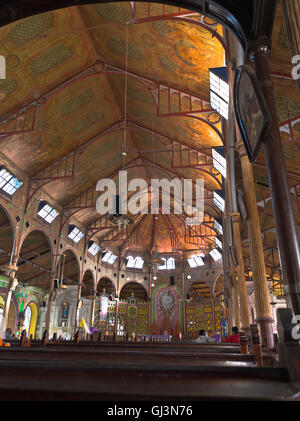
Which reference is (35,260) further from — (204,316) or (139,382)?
(139,382)

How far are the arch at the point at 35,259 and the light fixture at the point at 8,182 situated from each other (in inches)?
125

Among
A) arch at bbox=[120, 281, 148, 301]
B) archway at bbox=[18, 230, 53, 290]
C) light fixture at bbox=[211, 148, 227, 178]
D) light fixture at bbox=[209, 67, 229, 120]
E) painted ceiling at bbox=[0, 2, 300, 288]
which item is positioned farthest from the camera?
arch at bbox=[120, 281, 148, 301]

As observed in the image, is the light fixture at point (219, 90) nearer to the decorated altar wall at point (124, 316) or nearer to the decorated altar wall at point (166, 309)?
the decorated altar wall at point (166, 309)

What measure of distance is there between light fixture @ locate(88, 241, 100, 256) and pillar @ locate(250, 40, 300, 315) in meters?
21.4

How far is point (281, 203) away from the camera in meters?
3.92

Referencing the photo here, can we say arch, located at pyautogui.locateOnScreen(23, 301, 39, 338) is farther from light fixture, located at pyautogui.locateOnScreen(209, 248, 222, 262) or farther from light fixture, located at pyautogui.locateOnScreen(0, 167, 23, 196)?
light fixture, located at pyautogui.locateOnScreen(209, 248, 222, 262)

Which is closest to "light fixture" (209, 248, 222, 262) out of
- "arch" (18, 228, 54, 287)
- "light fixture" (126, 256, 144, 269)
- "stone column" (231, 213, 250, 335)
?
"light fixture" (126, 256, 144, 269)

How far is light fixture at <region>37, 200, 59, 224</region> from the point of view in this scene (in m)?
18.3

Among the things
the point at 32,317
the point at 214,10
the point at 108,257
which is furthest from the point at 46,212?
the point at 214,10

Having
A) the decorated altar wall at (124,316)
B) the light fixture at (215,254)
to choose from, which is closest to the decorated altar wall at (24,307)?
the decorated altar wall at (124,316)

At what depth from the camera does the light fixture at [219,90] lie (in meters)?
9.05

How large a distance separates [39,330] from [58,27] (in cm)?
2108
